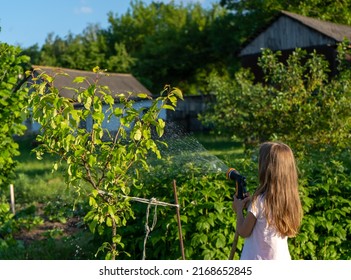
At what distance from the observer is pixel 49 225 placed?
973cm

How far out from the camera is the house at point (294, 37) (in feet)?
94.0

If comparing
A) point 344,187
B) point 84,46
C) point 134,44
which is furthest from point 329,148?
point 134,44

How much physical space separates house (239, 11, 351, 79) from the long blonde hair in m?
24.4

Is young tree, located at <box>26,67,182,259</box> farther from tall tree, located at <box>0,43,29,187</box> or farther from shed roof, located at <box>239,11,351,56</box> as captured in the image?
shed roof, located at <box>239,11,351,56</box>

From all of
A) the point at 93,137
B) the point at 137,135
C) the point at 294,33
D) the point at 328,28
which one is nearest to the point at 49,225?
the point at 93,137

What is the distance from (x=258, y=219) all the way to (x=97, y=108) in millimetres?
1270

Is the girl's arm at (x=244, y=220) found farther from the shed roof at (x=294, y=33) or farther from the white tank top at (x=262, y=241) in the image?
the shed roof at (x=294, y=33)

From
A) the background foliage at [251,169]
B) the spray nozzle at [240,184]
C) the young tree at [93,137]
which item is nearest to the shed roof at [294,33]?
the background foliage at [251,169]

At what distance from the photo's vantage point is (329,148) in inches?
338

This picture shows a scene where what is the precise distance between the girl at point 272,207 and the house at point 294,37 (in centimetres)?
2444

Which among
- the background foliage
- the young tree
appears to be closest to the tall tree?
the background foliage

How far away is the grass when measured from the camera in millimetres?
7598

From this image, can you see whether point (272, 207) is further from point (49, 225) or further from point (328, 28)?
point (328, 28)

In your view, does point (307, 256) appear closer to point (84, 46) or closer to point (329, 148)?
point (329, 148)
